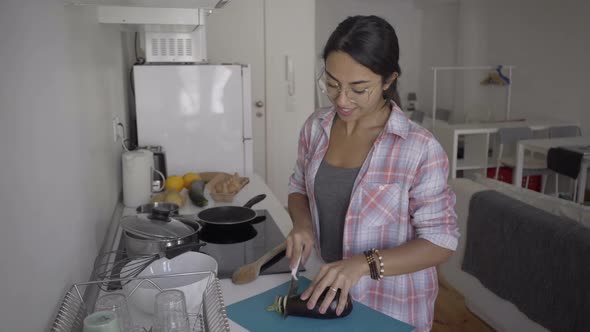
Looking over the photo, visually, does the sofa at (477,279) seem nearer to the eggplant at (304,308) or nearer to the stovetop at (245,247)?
the stovetop at (245,247)

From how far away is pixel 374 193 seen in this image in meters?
1.23

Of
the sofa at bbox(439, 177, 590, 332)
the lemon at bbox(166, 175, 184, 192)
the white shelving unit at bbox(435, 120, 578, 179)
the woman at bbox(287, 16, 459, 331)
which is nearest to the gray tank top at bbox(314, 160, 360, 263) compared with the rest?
the woman at bbox(287, 16, 459, 331)

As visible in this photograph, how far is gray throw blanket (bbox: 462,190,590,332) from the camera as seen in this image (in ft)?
5.90

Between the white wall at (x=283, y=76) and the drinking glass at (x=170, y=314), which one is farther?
the white wall at (x=283, y=76)

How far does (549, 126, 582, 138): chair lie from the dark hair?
4041mm

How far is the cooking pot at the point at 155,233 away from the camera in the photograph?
126cm

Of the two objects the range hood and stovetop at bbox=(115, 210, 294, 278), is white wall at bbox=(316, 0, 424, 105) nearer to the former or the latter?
the range hood

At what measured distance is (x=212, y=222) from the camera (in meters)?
1.60

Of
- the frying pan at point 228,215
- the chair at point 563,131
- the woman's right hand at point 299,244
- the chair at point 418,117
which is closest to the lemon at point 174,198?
the frying pan at point 228,215

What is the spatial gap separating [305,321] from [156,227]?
1.71 feet

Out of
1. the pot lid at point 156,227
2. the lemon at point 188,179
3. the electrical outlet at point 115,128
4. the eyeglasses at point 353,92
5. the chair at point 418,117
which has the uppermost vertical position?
the eyeglasses at point 353,92

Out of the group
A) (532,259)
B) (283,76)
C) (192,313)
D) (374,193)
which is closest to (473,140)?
(283,76)

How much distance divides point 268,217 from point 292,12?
103 inches

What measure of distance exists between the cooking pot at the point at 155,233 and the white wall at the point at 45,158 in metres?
0.11
